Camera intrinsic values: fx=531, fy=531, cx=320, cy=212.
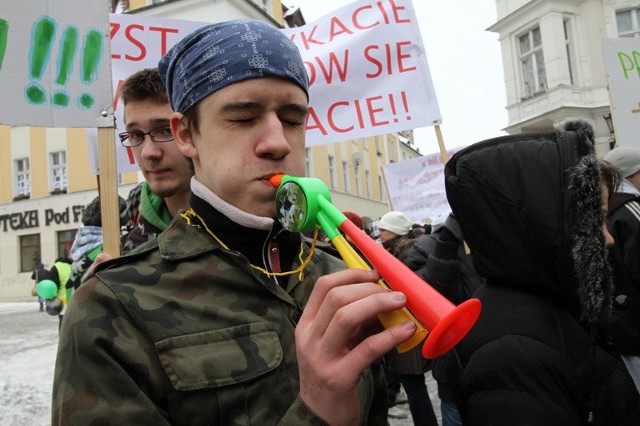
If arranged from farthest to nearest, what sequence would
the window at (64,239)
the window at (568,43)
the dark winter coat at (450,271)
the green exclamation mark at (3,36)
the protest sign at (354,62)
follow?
the window at (64,239) → the window at (568,43) → the protest sign at (354,62) → the dark winter coat at (450,271) → the green exclamation mark at (3,36)

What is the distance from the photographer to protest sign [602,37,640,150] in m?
5.23

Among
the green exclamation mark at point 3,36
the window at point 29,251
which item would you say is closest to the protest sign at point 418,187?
the green exclamation mark at point 3,36

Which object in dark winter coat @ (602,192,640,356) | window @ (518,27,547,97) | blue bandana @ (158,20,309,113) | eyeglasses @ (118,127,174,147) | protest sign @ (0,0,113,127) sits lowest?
dark winter coat @ (602,192,640,356)

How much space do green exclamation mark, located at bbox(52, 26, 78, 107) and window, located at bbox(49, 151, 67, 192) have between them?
20.8m

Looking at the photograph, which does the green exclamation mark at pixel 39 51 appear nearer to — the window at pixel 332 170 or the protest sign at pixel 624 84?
the protest sign at pixel 624 84

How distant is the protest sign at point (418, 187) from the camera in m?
8.80

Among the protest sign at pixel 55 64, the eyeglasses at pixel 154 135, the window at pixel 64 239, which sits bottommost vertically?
the eyeglasses at pixel 154 135

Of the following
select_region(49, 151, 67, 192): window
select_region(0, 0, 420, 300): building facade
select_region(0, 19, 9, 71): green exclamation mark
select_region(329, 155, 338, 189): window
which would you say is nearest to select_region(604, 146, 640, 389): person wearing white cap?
select_region(0, 19, 9, 71): green exclamation mark

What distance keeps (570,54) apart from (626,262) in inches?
655

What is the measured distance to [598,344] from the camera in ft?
5.83

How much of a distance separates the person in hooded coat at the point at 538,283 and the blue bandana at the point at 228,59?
73 cm

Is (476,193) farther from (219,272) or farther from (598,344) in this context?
(219,272)

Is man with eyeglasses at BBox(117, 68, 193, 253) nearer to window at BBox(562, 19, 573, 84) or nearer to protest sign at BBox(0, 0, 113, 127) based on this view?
protest sign at BBox(0, 0, 113, 127)

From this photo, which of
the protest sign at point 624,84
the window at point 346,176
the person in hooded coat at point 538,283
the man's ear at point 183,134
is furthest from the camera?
the window at point 346,176
